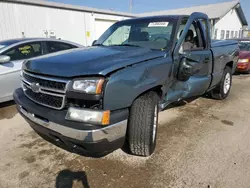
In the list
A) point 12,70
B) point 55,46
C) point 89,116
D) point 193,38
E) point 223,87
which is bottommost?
point 223,87

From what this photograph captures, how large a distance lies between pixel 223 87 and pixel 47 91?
432 cm

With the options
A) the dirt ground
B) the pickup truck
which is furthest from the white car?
the pickup truck

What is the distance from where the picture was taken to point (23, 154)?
9.46ft

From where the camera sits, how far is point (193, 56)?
329 cm

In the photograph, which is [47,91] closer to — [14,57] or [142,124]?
[142,124]

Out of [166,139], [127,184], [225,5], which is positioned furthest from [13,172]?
[225,5]

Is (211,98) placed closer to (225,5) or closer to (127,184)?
(127,184)

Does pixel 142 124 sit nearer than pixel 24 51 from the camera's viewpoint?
Yes

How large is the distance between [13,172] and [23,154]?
40 centimetres

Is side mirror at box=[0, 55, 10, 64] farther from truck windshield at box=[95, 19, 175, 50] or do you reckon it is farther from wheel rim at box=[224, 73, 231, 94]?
wheel rim at box=[224, 73, 231, 94]

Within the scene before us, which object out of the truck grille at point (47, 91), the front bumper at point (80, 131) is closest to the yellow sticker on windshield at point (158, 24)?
the front bumper at point (80, 131)

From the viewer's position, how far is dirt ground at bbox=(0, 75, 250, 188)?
7.57ft

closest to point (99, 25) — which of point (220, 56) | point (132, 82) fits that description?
point (220, 56)

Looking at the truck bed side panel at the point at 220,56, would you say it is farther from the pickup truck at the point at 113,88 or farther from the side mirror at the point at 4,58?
the side mirror at the point at 4,58
